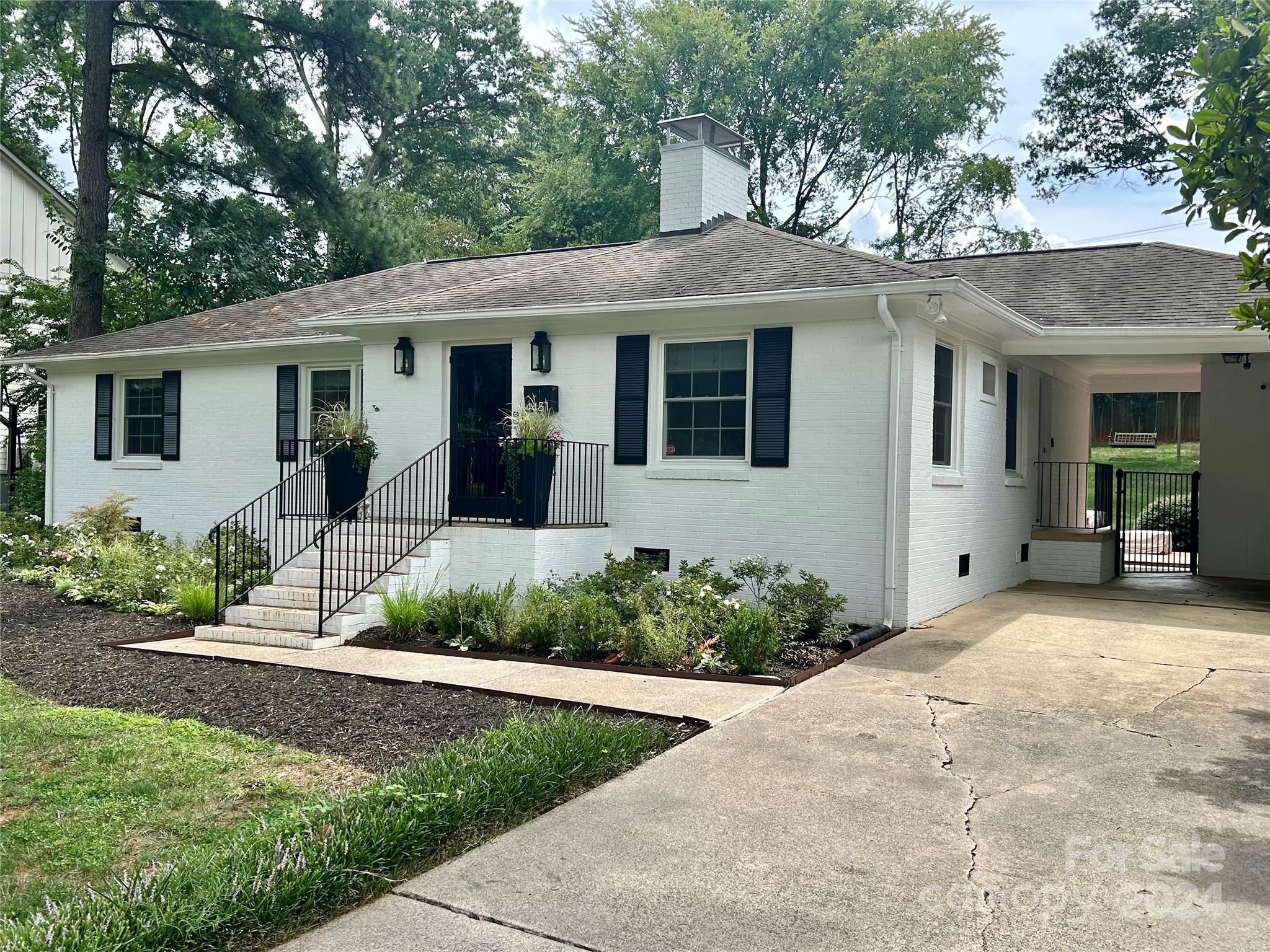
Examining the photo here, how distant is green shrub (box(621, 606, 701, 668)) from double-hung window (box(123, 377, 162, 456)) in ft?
31.5

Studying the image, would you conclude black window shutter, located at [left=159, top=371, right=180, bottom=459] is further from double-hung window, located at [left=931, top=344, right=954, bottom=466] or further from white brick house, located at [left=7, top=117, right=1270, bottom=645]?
double-hung window, located at [left=931, top=344, right=954, bottom=466]

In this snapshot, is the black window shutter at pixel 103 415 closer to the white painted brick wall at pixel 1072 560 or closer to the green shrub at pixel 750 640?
the green shrub at pixel 750 640

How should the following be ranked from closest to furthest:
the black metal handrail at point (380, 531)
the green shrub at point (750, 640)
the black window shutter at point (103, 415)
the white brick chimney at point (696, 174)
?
the green shrub at point (750, 640), the black metal handrail at point (380, 531), the white brick chimney at point (696, 174), the black window shutter at point (103, 415)

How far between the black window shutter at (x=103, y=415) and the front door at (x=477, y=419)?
6.78 meters

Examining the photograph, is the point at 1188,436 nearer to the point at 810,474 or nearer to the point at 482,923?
the point at 810,474

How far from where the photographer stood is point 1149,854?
379cm

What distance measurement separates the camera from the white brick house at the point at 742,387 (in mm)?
8906

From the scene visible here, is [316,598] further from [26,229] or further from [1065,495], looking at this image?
[26,229]

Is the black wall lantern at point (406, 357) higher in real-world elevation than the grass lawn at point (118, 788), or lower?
higher

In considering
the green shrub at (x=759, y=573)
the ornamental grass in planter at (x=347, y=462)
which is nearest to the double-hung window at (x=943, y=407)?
the green shrub at (x=759, y=573)

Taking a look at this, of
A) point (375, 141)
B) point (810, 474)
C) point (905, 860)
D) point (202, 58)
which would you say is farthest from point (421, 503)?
point (375, 141)

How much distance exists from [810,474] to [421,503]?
4.43 m

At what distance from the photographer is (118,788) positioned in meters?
4.46

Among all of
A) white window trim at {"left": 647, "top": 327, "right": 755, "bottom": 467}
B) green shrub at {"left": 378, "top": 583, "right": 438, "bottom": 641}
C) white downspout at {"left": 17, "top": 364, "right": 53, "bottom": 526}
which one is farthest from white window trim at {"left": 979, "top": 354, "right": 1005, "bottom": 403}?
white downspout at {"left": 17, "top": 364, "right": 53, "bottom": 526}
